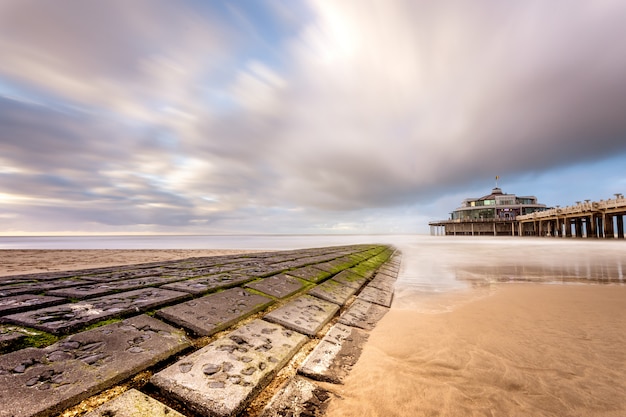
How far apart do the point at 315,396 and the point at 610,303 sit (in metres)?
6.02

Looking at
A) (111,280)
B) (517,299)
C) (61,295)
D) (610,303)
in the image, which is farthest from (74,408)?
(610,303)

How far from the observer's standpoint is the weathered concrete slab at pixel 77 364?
1461 mm

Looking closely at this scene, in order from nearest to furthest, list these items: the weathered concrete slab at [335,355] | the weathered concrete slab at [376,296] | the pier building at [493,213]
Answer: the weathered concrete slab at [335,355] < the weathered concrete slab at [376,296] < the pier building at [493,213]

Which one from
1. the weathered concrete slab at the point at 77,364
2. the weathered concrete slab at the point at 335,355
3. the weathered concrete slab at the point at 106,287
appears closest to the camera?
the weathered concrete slab at the point at 77,364

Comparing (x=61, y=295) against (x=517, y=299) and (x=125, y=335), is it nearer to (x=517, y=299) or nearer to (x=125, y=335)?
(x=125, y=335)

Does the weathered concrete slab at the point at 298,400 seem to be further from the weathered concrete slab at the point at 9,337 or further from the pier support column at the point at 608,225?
the pier support column at the point at 608,225

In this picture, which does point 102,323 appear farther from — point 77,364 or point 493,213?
point 493,213

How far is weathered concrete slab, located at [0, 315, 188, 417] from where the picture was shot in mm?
1461

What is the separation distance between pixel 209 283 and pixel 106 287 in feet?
4.15

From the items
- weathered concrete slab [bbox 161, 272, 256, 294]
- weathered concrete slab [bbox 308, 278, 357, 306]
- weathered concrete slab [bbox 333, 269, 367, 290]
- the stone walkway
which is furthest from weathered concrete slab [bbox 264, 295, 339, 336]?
weathered concrete slab [bbox 333, 269, 367, 290]

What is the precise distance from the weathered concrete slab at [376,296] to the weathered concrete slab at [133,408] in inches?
174

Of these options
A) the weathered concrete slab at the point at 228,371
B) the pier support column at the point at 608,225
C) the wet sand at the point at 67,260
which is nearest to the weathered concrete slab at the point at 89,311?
the weathered concrete slab at the point at 228,371

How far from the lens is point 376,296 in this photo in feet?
19.7

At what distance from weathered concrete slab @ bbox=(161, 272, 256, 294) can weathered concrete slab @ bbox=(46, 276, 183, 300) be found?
0.31 meters
